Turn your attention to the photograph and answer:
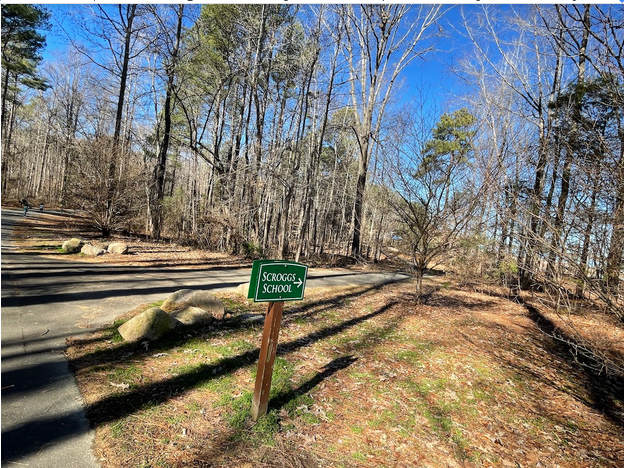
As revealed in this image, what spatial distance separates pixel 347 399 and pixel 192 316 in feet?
9.16

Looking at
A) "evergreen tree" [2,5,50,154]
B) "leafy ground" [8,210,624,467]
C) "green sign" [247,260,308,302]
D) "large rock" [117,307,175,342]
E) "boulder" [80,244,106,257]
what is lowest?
"leafy ground" [8,210,624,467]

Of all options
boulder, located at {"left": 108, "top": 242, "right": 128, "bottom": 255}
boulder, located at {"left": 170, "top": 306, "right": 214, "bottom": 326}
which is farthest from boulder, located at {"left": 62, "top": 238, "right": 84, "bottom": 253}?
boulder, located at {"left": 170, "top": 306, "right": 214, "bottom": 326}

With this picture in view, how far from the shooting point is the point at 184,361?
12.9ft

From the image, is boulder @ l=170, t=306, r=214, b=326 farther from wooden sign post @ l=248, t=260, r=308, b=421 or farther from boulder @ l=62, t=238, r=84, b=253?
boulder @ l=62, t=238, r=84, b=253

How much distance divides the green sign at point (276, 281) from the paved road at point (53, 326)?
1741 millimetres

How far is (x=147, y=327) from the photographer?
437 cm

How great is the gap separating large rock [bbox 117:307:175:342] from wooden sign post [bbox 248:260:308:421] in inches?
82.8

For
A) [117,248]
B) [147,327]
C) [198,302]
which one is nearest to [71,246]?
[117,248]

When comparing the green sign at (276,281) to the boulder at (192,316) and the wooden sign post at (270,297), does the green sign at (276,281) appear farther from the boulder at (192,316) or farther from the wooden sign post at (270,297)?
the boulder at (192,316)

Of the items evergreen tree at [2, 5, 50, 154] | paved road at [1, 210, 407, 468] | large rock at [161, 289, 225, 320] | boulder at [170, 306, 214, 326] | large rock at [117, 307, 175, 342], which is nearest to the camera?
paved road at [1, 210, 407, 468]

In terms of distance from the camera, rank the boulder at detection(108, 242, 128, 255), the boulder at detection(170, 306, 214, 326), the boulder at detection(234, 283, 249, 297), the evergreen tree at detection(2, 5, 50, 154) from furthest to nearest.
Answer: the evergreen tree at detection(2, 5, 50, 154), the boulder at detection(108, 242, 128, 255), the boulder at detection(234, 283, 249, 297), the boulder at detection(170, 306, 214, 326)

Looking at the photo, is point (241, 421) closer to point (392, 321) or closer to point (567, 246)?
point (567, 246)

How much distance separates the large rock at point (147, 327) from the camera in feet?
14.2

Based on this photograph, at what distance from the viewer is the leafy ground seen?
2.77 m
